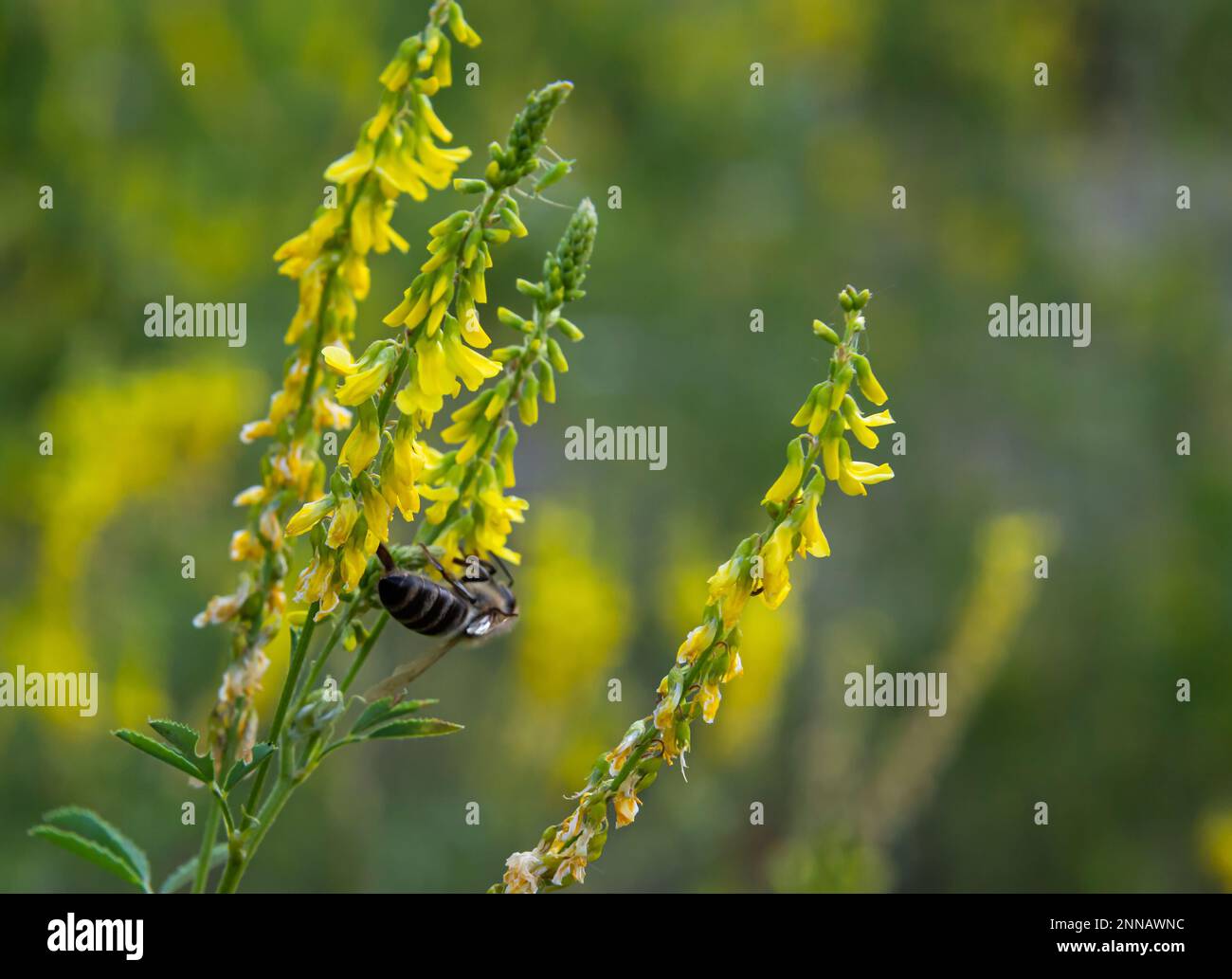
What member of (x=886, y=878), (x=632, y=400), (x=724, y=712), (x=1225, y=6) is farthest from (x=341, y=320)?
(x=1225, y=6)

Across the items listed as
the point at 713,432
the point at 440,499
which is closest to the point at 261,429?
the point at 440,499

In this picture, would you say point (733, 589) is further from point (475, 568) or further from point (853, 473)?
point (475, 568)

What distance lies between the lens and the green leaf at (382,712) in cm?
153

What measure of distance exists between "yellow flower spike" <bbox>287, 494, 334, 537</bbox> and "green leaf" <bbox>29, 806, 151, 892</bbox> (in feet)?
1.43

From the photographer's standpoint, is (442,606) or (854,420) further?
(442,606)

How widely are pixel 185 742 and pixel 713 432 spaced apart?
19.7 feet

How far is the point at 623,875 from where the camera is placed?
544 centimetres

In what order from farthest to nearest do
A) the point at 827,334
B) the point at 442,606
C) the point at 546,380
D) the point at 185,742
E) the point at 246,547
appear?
the point at 442,606 < the point at 246,547 < the point at 546,380 < the point at 185,742 < the point at 827,334

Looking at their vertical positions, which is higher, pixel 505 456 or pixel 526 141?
pixel 526 141

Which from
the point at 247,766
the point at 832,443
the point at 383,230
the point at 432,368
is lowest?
the point at 247,766

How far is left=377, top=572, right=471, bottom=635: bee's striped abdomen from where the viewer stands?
156 centimetres

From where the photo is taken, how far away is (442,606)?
173 centimetres

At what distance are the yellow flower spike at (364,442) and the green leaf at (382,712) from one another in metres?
0.33

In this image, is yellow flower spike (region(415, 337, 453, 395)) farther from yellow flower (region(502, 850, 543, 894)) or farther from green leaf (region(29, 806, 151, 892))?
green leaf (region(29, 806, 151, 892))
